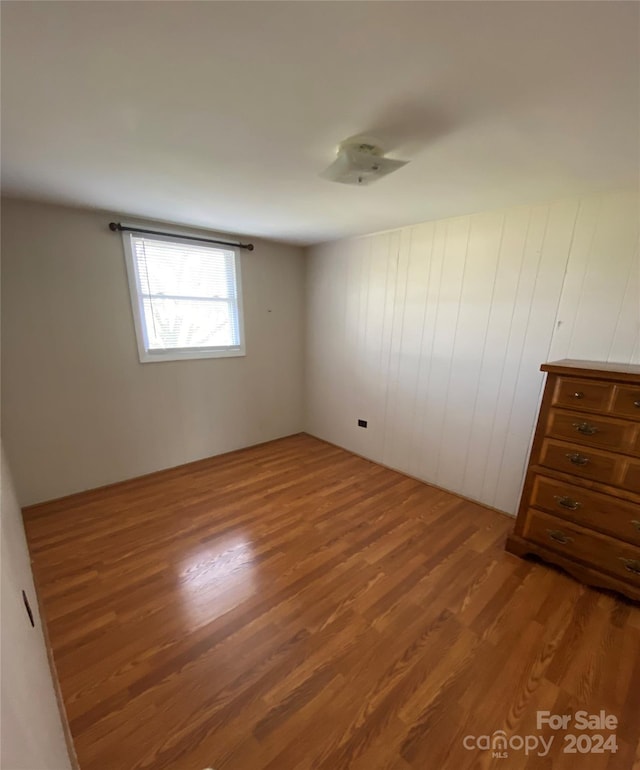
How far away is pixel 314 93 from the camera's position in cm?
107

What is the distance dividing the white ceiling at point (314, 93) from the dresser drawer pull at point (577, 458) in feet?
4.82

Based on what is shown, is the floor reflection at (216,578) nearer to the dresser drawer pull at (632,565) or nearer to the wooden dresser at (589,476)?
the wooden dresser at (589,476)

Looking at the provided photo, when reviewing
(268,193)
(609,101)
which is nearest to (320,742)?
(609,101)

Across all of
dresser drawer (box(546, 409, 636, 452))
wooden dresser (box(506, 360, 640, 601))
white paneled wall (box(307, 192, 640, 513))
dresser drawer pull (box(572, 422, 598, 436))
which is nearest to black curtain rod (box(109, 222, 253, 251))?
white paneled wall (box(307, 192, 640, 513))

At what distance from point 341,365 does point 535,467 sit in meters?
2.08

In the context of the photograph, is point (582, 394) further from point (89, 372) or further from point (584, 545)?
point (89, 372)

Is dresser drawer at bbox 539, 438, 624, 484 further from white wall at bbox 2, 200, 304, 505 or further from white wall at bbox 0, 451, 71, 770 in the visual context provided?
white wall at bbox 2, 200, 304, 505

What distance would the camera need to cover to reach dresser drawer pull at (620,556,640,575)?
1.65 meters

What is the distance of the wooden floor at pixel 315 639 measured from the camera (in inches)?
45.1

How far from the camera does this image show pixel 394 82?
3.32ft

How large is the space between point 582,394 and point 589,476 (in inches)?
18.2

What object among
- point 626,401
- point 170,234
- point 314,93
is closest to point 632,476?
point 626,401

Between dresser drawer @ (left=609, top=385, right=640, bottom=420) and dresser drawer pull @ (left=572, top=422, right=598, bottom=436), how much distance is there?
4.8 inches

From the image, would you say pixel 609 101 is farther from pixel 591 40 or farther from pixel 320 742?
pixel 320 742
